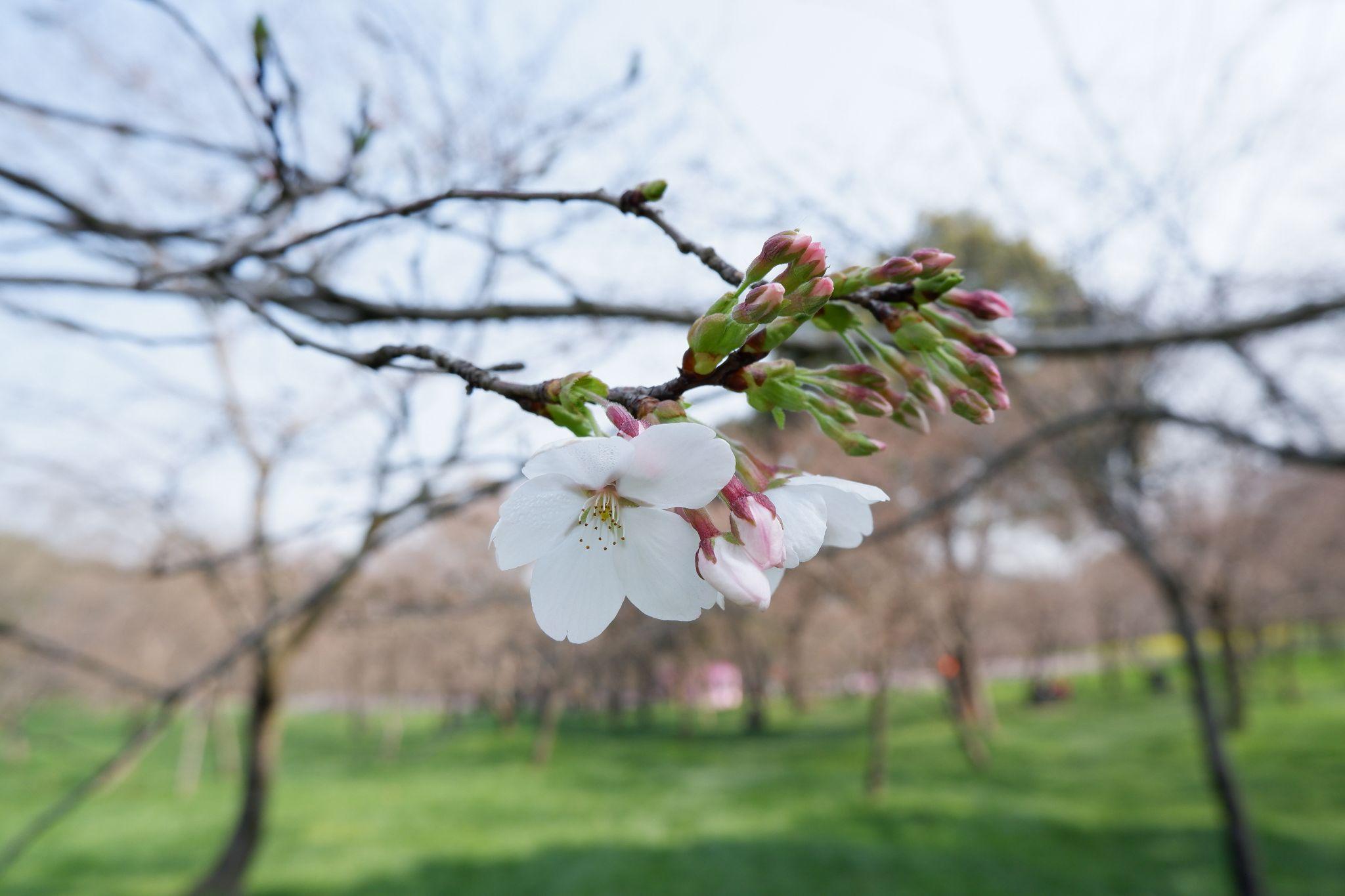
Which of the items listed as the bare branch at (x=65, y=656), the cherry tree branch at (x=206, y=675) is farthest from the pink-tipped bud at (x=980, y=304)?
the bare branch at (x=65, y=656)

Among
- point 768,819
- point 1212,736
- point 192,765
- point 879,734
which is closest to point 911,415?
point 1212,736

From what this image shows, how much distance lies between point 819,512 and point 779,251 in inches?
8.9

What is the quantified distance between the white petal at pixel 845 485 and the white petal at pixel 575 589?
188mm

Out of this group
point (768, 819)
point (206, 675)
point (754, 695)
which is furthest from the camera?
point (754, 695)

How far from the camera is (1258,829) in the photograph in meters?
9.68

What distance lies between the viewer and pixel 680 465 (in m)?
0.61

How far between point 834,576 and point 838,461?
164 inches

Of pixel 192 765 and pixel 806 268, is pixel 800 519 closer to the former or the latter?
pixel 806 268

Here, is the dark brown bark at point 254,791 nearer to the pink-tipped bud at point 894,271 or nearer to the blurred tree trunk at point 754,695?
the pink-tipped bud at point 894,271

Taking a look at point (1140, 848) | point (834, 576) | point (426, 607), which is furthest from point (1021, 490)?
point (426, 607)

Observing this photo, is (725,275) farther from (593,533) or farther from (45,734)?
(45,734)

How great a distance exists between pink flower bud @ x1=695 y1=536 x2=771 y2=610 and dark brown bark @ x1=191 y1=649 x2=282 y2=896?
644cm

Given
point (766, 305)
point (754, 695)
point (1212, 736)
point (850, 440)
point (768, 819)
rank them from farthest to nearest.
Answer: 1. point (754, 695)
2. point (768, 819)
3. point (1212, 736)
4. point (850, 440)
5. point (766, 305)

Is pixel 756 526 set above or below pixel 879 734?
above
